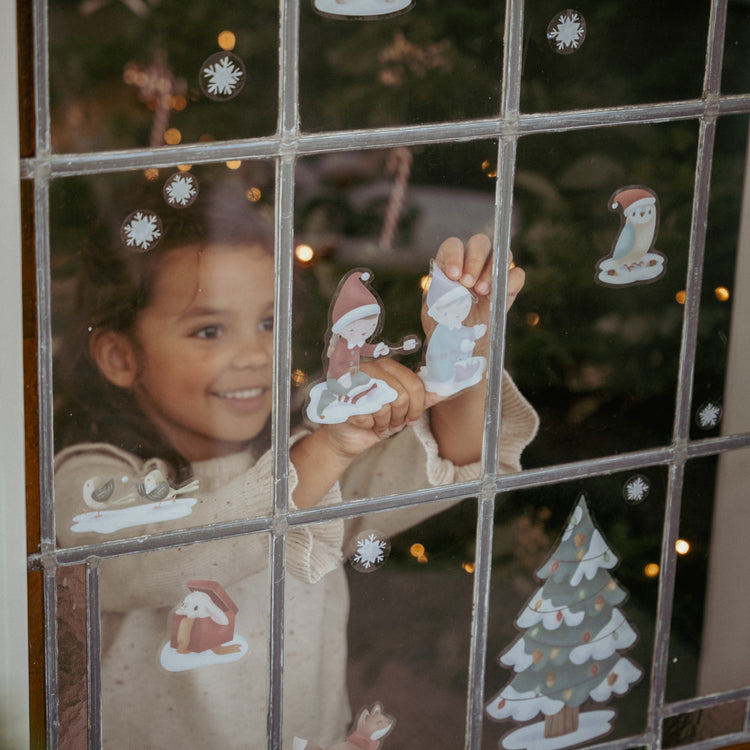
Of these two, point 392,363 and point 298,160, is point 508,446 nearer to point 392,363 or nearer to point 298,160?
point 392,363

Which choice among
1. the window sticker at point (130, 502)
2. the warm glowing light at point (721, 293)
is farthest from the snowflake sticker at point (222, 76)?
the warm glowing light at point (721, 293)

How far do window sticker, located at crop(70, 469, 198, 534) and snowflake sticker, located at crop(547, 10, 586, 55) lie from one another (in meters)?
1.01

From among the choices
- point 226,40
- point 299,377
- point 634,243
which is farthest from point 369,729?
point 226,40

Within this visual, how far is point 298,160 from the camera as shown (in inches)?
81.5

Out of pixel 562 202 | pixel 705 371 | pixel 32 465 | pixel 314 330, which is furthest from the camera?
pixel 705 371

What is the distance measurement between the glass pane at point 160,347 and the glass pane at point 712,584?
1.03 metres

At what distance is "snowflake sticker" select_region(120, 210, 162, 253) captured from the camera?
1973 mm

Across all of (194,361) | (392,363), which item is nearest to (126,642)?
(194,361)

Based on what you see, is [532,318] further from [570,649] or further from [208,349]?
[570,649]

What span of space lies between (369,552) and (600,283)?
69 centimetres

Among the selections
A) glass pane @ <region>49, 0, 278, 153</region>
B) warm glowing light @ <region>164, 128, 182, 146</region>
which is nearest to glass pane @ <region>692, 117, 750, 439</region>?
glass pane @ <region>49, 0, 278, 153</region>

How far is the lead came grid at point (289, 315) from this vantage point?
6.42 ft

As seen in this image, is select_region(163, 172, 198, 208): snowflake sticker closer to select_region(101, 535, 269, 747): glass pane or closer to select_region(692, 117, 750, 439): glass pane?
select_region(101, 535, 269, 747): glass pane

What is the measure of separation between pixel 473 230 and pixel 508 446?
0.45m
